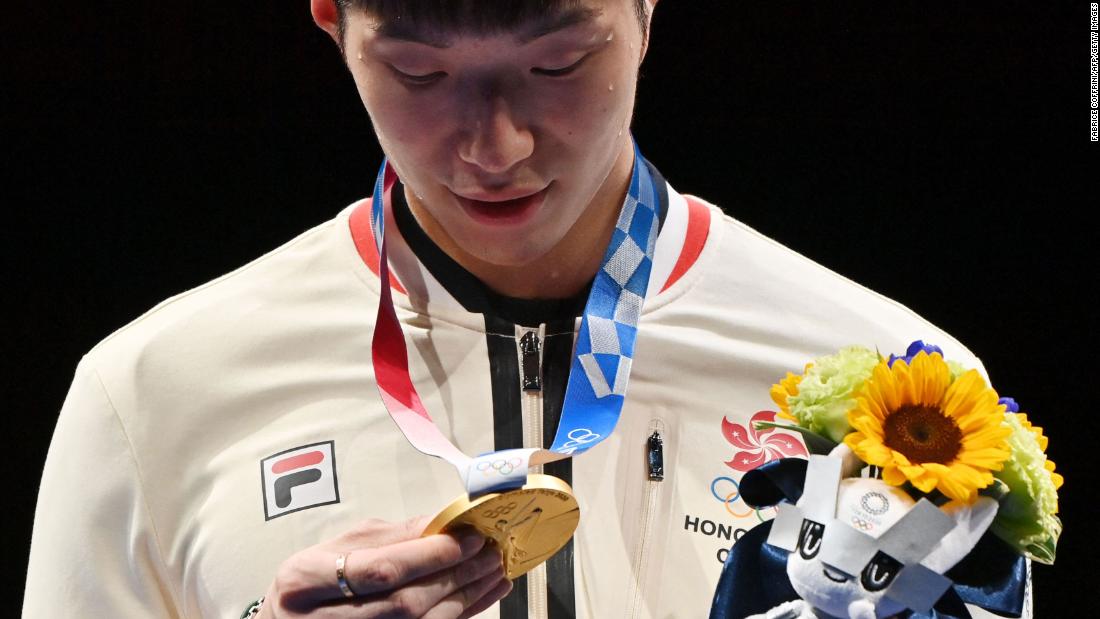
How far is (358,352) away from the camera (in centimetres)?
178

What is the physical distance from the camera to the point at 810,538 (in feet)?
4.34

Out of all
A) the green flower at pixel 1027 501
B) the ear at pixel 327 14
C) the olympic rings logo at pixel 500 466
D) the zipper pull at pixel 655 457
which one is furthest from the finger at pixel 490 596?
the ear at pixel 327 14

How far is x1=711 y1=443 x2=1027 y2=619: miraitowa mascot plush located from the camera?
1276mm

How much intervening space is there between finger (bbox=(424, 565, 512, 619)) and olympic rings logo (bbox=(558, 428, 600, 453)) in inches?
8.4

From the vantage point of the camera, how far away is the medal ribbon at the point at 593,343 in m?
1.62

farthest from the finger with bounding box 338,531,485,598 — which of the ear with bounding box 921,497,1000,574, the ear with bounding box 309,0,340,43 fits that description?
the ear with bounding box 309,0,340,43

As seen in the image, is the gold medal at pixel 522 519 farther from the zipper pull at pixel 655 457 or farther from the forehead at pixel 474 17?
the forehead at pixel 474 17

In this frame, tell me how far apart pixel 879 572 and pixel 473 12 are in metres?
0.70

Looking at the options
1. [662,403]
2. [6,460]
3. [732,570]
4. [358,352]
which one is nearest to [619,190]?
[662,403]

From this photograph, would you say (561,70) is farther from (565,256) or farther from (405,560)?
(405,560)

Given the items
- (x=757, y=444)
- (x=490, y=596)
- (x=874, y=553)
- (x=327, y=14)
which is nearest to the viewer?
(x=874, y=553)

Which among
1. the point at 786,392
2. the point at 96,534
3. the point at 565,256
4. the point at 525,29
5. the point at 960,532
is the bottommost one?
the point at 96,534

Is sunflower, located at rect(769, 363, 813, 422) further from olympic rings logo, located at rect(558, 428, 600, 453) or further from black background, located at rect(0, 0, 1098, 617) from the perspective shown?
black background, located at rect(0, 0, 1098, 617)

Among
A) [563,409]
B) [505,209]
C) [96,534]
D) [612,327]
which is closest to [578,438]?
[563,409]
